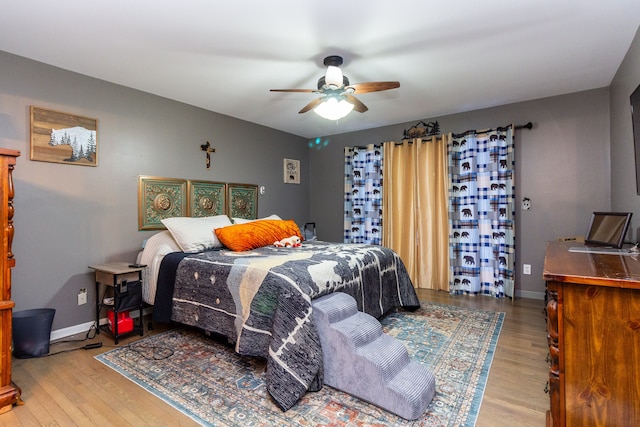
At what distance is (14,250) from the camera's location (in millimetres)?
2521

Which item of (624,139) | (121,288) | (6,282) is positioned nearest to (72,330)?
(121,288)

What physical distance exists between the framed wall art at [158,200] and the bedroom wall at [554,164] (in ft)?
12.0

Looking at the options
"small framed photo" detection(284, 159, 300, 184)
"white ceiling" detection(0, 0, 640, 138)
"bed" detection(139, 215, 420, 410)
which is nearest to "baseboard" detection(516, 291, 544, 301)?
"bed" detection(139, 215, 420, 410)

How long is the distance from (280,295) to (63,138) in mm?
2507

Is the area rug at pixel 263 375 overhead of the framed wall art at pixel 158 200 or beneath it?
beneath

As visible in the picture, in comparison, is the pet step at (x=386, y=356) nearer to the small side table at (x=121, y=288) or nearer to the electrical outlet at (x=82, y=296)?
the small side table at (x=121, y=288)

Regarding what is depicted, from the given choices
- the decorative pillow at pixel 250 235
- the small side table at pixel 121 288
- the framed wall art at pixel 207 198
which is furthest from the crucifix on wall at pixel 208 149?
the small side table at pixel 121 288

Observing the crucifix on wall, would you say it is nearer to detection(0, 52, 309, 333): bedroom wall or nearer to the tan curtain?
detection(0, 52, 309, 333): bedroom wall

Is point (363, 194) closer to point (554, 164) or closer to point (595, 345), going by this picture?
point (554, 164)

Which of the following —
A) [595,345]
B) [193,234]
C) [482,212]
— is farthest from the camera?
[482,212]

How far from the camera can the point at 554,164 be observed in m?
3.60

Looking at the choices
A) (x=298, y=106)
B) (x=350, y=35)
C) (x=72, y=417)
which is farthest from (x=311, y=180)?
(x=72, y=417)

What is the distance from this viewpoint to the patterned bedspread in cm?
184

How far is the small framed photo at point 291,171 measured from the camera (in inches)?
202
